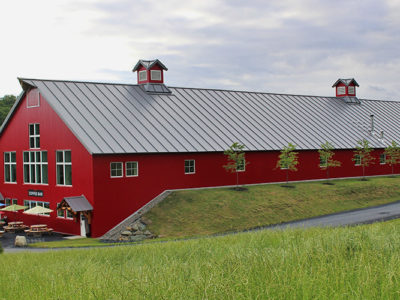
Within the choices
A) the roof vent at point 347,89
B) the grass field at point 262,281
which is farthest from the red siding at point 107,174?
the grass field at point 262,281

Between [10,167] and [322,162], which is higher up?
[10,167]

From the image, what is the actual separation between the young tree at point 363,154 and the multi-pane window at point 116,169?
25841 mm

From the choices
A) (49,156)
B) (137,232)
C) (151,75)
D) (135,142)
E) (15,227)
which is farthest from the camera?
(151,75)

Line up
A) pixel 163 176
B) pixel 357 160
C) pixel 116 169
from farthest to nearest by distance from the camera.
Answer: pixel 357 160, pixel 163 176, pixel 116 169

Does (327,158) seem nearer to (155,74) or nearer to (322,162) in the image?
(322,162)

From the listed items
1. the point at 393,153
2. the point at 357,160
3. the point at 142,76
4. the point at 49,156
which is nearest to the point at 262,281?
the point at 49,156

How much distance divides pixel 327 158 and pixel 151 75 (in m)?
18.7

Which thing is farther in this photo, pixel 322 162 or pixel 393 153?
pixel 393 153

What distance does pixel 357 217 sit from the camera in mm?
32406

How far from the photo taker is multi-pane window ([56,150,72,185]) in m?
35.2

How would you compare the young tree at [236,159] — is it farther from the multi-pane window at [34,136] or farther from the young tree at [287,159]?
the multi-pane window at [34,136]

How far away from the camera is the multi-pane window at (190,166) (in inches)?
1478

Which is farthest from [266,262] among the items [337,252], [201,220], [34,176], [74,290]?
[34,176]

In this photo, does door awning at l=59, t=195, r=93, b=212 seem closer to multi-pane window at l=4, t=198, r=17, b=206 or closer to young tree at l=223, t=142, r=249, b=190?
multi-pane window at l=4, t=198, r=17, b=206
